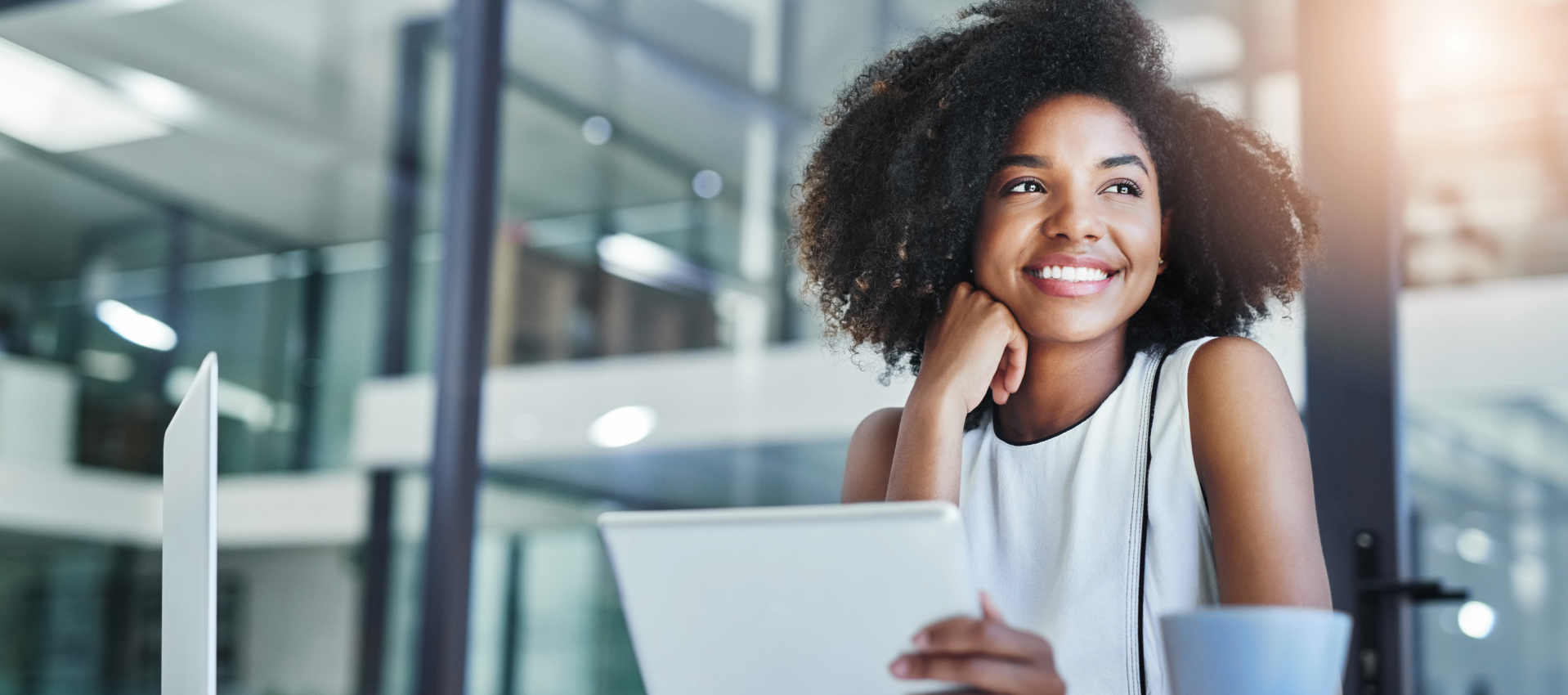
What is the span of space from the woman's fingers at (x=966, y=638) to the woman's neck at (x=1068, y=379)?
0.51 metres

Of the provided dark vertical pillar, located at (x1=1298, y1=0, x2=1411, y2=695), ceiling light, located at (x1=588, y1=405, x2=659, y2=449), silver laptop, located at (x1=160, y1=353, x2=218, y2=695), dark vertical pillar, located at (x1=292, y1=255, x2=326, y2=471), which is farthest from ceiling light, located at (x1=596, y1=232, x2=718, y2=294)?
silver laptop, located at (x1=160, y1=353, x2=218, y2=695)

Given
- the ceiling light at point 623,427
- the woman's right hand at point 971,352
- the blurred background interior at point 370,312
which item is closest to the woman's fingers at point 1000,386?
the woman's right hand at point 971,352

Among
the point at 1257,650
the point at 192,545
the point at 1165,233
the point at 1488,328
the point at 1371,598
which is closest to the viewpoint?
the point at 1257,650

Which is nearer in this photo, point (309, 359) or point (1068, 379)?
point (1068, 379)

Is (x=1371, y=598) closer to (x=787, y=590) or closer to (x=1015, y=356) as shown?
(x=1015, y=356)

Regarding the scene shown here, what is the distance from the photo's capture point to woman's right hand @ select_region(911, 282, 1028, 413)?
3.79 feet

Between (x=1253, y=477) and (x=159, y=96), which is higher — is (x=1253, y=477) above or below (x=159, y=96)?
below

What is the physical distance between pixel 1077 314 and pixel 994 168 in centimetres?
15

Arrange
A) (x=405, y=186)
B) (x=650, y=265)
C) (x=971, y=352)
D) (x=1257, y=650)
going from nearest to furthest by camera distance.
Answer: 1. (x=1257, y=650)
2. (x=971, y=352)
3. (x=650, y=265)
4. (x=405, y=186)

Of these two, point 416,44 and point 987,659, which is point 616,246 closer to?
point 416,44

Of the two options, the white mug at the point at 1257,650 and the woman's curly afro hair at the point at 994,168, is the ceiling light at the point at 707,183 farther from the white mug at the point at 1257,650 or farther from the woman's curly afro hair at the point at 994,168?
the white mug at the point at 1257,650

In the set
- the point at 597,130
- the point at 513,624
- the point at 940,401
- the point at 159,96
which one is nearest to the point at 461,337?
the point at 597,130

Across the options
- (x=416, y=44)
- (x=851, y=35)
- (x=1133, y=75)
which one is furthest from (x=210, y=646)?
(x=416, y=44)

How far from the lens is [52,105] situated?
3596mm
